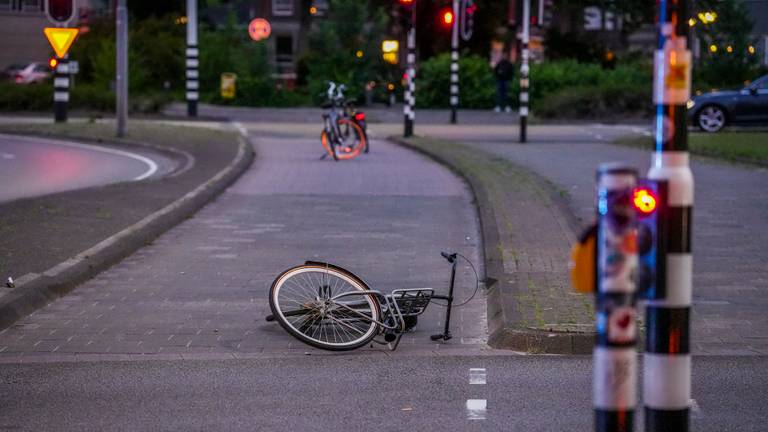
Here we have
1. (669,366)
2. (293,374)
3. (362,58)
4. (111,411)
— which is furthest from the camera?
(362,58)

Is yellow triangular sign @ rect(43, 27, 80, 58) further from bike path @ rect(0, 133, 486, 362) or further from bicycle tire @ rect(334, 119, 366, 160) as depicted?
bike path @ rect(0, 133, 486, 362)

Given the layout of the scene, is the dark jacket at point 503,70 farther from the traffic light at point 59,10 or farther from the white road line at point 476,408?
the white road line at point 476,408

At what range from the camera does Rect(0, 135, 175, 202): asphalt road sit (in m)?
19.8

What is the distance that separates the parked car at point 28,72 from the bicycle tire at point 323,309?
5701cm

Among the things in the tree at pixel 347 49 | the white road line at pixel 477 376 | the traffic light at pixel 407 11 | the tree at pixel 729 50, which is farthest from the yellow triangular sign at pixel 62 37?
the tree at pixel 347 49

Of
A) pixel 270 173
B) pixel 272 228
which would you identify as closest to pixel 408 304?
pixel 272 228

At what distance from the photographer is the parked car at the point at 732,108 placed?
33188mm

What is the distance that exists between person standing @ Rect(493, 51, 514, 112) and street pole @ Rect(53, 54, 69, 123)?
14.3 metres

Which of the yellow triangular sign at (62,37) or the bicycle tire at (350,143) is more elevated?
the yellow triangular sign at (62,37)

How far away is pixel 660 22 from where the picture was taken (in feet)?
15.7

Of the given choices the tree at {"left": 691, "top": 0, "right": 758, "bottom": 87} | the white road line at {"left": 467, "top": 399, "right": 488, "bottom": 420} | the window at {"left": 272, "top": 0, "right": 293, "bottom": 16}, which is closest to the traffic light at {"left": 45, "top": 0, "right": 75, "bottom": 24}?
the tree at {"left": 691, "top": 0, "right": 758, "bottom": 87}

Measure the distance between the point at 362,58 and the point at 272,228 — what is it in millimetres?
38774

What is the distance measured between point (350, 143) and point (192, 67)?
16.4m

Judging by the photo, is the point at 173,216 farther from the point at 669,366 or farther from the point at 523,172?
the point at 669,366
